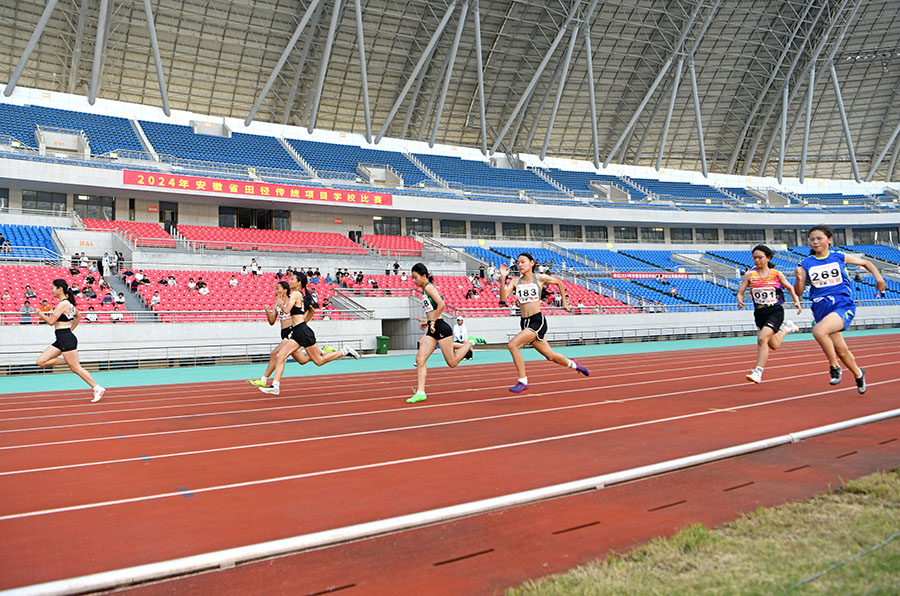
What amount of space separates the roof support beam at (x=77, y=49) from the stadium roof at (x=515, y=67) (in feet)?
0.73

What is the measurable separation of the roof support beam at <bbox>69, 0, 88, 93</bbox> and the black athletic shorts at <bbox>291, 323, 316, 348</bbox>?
3248cm

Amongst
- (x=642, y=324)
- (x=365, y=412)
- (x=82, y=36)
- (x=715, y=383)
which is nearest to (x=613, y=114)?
(x=642, y=324)

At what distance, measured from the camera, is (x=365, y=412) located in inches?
334

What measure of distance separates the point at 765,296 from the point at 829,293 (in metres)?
1.60

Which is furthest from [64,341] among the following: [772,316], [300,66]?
[300,66]

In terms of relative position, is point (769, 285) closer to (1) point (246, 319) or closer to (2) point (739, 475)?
(2) point (739, 475)

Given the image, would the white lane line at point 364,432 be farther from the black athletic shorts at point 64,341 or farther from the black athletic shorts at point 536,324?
the black athletic shorts at point 64,341

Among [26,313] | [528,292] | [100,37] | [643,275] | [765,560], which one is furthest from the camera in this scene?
[643,275]

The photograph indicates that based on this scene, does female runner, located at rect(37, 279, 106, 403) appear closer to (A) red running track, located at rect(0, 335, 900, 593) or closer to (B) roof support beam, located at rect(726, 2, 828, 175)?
(A) red running track, located at rect(0, 335, 900, 593)

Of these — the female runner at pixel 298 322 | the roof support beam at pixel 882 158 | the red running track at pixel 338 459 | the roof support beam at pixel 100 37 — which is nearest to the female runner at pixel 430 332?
the red running track at pixel 338 459

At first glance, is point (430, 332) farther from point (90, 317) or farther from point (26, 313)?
point (26, 313)

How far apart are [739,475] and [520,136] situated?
2134 inches

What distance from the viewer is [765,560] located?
269cm

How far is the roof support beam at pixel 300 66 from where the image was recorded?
1507 inches
